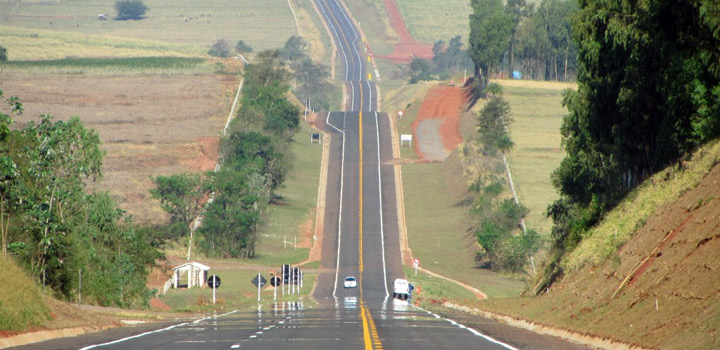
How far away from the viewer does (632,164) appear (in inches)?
1972

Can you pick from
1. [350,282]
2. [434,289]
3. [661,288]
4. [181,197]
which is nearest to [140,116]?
[181,197]

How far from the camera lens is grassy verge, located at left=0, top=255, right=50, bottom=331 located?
26.9 m

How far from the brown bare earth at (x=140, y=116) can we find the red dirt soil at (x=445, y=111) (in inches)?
1162

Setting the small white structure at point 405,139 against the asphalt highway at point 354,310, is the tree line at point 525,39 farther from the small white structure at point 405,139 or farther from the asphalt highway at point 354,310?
the small white structure at point 405,139

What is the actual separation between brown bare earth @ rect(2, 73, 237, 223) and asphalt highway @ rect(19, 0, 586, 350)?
56.0 ft

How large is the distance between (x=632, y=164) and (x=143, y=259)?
31723mm

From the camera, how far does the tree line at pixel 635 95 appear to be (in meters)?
39.2

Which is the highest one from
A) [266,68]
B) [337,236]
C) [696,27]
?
[266,68]

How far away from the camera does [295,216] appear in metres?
108

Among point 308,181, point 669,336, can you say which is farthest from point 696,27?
point 308,181

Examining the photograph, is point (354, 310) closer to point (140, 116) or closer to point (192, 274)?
point (192, 274)

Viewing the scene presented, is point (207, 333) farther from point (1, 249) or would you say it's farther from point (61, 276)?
point (61, 276)

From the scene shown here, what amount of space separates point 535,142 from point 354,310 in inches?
3293

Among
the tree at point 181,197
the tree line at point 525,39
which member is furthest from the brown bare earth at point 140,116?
the tree line at point 525,39
